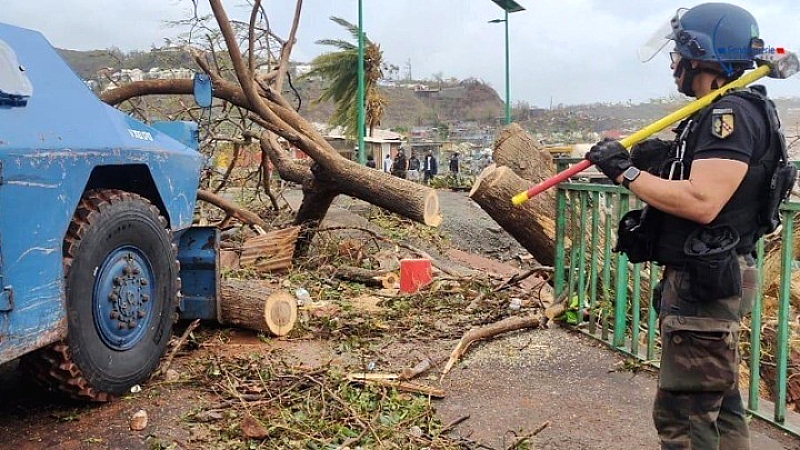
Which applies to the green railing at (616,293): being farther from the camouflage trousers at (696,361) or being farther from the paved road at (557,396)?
the camouflage trousers at (696,361)

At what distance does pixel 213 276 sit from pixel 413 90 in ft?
216

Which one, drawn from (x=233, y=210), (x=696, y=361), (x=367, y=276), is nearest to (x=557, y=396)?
(x=696, y=361)

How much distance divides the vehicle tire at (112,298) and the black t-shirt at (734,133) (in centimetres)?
266

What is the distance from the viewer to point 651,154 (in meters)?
2.87

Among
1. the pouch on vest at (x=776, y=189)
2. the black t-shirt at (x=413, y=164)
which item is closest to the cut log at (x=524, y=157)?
the pouch on vest at (x=776, y=189)

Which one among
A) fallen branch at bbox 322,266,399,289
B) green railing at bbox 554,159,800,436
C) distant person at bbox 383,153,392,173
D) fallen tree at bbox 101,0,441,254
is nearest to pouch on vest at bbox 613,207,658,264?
green railing at bbox 554,159,800,436

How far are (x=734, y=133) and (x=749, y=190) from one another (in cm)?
22

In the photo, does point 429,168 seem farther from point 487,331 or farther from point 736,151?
point 736,151

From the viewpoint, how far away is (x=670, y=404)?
A: 8.54ft

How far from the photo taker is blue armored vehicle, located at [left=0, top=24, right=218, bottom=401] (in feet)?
9.71

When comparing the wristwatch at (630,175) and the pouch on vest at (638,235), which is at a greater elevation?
the wristwatch at (630,175)

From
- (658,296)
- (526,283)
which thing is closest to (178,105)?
(526,283)

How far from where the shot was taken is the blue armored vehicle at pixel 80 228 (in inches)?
117

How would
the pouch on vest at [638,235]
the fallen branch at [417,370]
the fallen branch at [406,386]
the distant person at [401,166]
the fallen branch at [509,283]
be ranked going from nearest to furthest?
the pouch on vest at [638,235] → the fallen branch at [406,386] → the fallen branch at [417,370] → the fallen branch at [509,283] → the distant person at [401,166]
